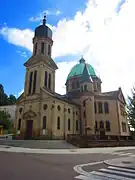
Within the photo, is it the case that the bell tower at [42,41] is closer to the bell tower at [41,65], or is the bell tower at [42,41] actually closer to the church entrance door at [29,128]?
the bell tower at [41,65]

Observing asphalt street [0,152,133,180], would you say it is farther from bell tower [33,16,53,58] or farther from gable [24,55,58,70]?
bell tower [33,16,53,58]

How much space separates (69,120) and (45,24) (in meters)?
22.7

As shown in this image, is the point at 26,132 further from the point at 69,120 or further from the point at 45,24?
the point at 45,24

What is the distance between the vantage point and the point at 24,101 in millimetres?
34438

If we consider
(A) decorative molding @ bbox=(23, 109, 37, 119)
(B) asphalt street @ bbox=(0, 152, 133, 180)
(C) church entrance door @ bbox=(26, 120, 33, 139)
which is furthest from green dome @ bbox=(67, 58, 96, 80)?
(B) asphalt street @ bbox=(0, 152, 133, 180)

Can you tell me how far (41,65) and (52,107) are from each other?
9.61 m

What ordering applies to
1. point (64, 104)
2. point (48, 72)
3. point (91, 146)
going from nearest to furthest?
point (91, 146)
point (64, 104)
point (48, 72)

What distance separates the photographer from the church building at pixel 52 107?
102ft

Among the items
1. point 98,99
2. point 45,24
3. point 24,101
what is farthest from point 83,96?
point 45,24

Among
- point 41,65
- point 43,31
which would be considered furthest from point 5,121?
point 43,31

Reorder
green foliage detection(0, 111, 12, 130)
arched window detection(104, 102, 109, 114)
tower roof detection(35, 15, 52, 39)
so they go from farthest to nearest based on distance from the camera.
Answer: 1. green foliage detection(0, 111, 12, 130)
2. arched window detection(104, 102, 109, 114)
3. tower roof detection(35, 15, 52, 39)

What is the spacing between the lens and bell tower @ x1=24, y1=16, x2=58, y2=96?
113ft

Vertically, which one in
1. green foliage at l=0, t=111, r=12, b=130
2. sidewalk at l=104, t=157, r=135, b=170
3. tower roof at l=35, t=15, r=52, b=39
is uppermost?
tower roof at l=35, t=15, r=52, b=39

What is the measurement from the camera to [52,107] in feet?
100
